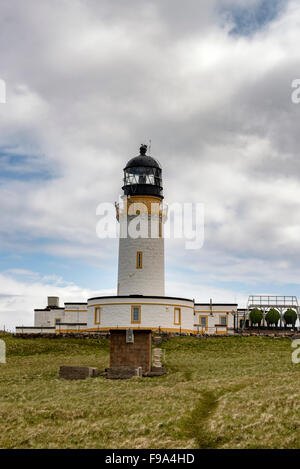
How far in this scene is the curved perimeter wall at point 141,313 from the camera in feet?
166

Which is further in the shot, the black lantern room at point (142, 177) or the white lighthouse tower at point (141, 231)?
the black lantern room at point (142, 177)

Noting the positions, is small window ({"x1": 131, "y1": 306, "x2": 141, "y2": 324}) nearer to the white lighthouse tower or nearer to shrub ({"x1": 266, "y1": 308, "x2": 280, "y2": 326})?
the white lighthouse tower

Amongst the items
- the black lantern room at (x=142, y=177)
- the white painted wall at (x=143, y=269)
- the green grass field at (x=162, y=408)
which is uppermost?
the black lantern room at (x=142, y=177)

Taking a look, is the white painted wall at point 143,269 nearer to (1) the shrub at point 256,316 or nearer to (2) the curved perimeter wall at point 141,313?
(2) the curved perimeter wall at point 141,313

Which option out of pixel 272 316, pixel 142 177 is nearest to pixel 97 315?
pixel 142 177

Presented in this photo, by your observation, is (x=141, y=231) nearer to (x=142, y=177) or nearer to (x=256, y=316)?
(x=142, y=177)

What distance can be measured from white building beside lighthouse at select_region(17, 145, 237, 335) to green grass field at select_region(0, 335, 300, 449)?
17.6 m

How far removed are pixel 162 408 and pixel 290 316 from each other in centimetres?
4390

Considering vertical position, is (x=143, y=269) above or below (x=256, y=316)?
above

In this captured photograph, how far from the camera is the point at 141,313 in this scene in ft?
166

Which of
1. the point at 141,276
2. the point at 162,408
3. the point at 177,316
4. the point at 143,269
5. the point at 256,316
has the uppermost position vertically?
the point at 143,269

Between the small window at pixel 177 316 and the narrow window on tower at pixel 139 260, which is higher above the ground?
the narrow window on tower at pixel 139 260

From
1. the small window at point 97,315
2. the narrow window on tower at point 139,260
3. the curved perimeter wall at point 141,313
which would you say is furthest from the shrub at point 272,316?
the small window at point 97,315

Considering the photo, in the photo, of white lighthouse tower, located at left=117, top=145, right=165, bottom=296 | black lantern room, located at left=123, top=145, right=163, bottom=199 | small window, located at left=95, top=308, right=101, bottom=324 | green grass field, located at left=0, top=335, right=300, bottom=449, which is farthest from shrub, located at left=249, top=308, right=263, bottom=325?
green grass field, located at left=0, top=335, right=300, bottom=449
